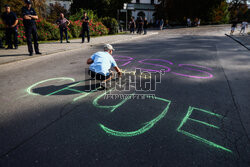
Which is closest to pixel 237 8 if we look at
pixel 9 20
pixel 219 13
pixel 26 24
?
pixel 219 13

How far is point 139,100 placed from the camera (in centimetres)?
342

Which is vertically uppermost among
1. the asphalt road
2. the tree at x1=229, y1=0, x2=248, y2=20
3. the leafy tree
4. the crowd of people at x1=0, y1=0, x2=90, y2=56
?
the tree at x1=229, y1=0, x2=248, y2=20

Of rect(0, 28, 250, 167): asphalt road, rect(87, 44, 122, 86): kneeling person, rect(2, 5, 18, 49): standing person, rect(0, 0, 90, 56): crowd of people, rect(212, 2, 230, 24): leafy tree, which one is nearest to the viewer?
rect(0, 28, 250, 167): asphalt road

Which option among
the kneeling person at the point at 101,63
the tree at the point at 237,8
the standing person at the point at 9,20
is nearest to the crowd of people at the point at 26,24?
the standing person at the point at 9,20

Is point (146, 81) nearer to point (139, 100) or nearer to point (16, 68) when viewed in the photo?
point (139, 100)

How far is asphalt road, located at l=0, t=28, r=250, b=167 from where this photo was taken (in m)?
1.98

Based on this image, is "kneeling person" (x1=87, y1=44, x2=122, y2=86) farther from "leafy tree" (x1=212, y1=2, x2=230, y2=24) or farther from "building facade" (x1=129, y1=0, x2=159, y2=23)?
"building facade" (x1=129, y1=0, x2=159, y2=23)

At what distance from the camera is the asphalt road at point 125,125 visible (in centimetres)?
198

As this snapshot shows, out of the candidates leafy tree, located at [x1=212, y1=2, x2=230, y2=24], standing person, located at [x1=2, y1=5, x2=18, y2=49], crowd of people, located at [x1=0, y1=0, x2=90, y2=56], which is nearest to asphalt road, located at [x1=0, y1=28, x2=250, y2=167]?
crowd of people, located at [x1=0, y1=0, x2=90, y2=56]

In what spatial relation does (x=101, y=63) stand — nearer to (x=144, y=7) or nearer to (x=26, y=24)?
(x=26, y=24)

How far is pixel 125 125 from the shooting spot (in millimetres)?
2576

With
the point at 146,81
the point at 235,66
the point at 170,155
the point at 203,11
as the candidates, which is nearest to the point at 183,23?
the point at 203,11

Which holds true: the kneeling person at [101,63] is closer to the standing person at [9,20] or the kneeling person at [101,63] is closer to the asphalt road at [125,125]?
the asphalt road at [125,125]

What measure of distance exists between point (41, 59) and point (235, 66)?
25.8ft
